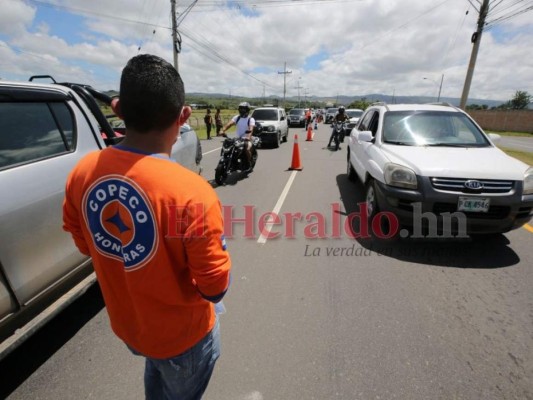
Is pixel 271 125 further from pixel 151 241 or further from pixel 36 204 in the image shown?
pixel 151 241

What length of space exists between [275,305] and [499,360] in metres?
1.82

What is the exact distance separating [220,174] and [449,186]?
193 inches

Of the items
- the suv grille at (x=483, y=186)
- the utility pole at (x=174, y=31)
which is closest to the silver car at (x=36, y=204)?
the suv grille at (x=483, y=186)

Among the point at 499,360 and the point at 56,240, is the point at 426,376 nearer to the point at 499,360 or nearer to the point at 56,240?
the point at 499,360

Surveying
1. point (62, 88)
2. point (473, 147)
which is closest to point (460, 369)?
point (473, 147)

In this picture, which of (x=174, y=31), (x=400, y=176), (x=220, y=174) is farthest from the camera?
(x=174, y=31)

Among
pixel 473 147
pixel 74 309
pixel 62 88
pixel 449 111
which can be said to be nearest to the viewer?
pixel 62 88

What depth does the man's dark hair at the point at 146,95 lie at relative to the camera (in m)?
1.08

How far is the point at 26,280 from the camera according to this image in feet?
7.12

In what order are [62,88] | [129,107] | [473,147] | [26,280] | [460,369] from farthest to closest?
1. [473,147]
2. [62,88]
3. [460,369]
4. [26,280]
5. [129,107]

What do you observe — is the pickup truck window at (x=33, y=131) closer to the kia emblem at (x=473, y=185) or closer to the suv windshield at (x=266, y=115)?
the kia emblem at (x=473, y=185)

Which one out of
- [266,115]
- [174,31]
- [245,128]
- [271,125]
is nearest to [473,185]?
[245,128]

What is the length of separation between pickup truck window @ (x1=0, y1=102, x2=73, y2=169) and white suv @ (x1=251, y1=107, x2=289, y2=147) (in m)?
11.2

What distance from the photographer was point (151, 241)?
3.63 ft
